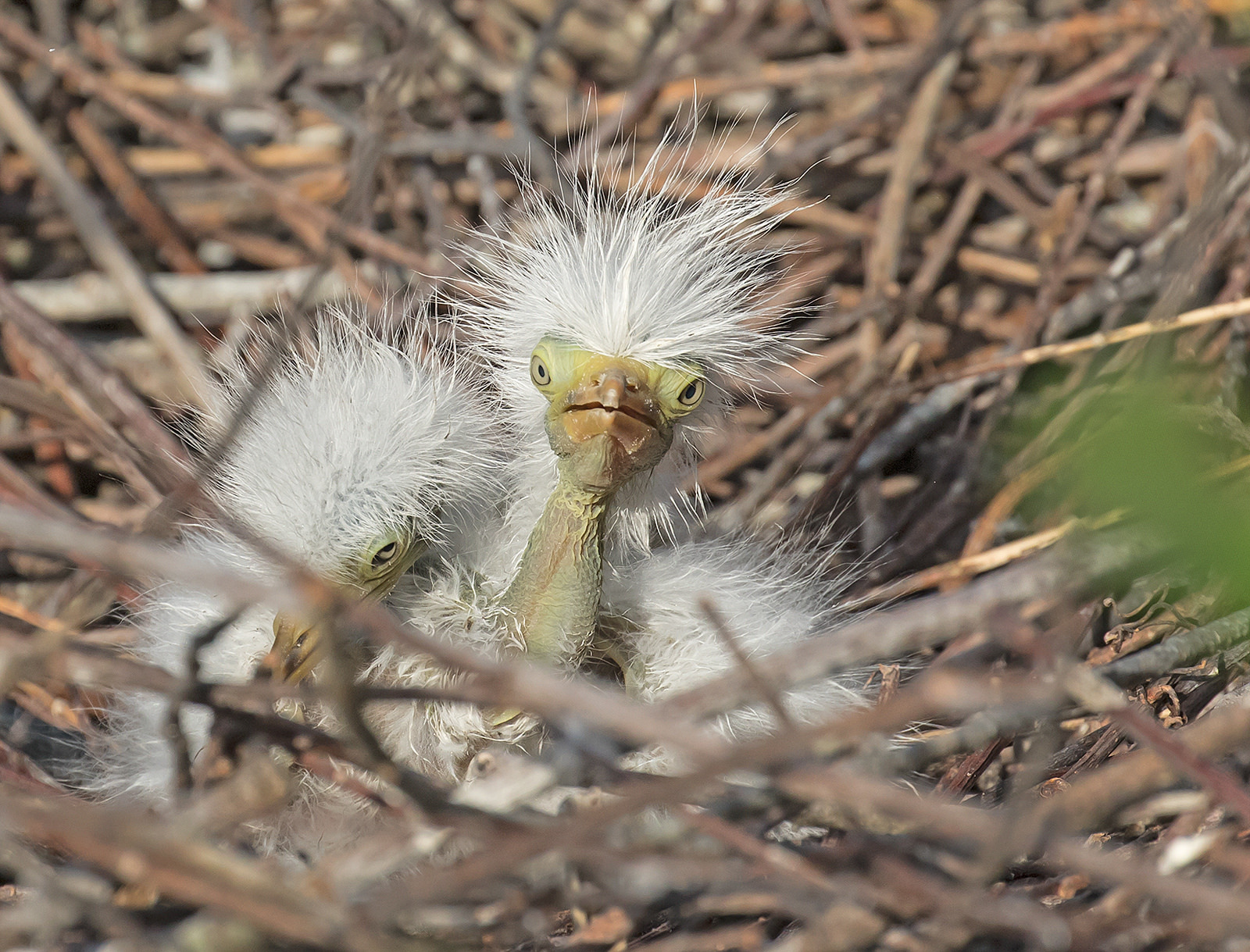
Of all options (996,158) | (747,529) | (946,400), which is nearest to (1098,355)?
(946,400)

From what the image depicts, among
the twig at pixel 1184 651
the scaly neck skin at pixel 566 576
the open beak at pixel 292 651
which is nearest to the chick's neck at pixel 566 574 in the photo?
the scaly neck skin at pixel 566 576

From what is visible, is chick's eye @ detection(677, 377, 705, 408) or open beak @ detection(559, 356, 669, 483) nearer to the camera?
open beak @ detection(559, 356, 669, 483)

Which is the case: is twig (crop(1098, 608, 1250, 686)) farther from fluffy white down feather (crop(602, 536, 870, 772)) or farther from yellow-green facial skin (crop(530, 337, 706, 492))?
yellow-green facial skin (crop(530, 337, 706, 492))

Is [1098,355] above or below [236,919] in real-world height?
above

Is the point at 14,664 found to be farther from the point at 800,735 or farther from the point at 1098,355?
the point at 1098,355

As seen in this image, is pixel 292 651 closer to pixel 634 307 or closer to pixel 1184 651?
pixel 634 307

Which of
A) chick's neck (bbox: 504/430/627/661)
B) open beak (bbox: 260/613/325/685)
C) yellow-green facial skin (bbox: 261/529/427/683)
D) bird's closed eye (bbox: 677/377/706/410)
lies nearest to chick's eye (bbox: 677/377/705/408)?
bird's closed eye (bbox: 677/377/706/410)

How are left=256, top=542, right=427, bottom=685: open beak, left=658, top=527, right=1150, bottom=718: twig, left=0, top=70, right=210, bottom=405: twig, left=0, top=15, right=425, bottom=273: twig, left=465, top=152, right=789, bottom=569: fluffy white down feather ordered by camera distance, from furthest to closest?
1. left=0, top=15, right=425, bottom=273: twig
2. left=0, top=70, right=210, bottom=405: twig
3. left=465, top=152, right=789, bottom=569: fluffy white down feather
4. left=256, top=542, right=427, bottom=685: open beak
5. left=658, top=527, right=1150, bottom=718: twig
